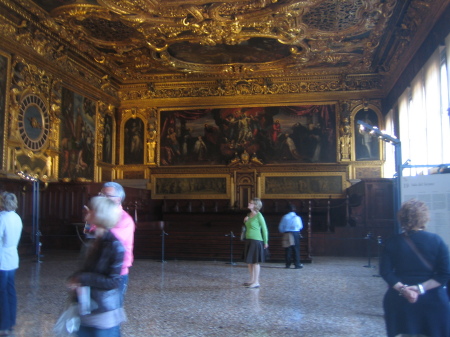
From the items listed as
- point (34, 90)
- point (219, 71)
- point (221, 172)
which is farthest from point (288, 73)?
point (34, 90)

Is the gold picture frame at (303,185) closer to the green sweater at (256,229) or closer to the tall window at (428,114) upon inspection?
the tall window at (428,114)

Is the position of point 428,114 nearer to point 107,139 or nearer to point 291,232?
point 291,232

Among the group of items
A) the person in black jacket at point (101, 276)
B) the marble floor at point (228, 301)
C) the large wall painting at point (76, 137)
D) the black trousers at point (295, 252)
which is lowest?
the marble floor at point (228, 301)

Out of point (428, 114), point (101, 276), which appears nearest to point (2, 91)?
point (101, 276)

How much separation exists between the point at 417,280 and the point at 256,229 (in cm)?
537

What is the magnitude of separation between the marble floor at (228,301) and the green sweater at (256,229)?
960mm

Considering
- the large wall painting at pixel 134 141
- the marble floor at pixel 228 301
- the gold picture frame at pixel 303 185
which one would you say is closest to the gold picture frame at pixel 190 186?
the large wall painting at pixel 134 141

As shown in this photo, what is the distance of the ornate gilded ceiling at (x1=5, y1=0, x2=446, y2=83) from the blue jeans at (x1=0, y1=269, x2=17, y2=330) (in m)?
11.1

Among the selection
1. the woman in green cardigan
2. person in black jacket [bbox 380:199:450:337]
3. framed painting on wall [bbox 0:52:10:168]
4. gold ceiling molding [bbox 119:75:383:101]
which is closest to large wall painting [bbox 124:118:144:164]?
gold ceiling molding [bbox 119:75:383:101]

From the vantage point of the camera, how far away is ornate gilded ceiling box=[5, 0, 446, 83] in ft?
47.4

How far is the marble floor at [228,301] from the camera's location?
18.5 ft

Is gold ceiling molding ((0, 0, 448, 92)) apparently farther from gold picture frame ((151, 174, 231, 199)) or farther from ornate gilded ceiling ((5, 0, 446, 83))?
gold picture frame ((151, 174, 231, 199))

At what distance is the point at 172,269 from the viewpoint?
1117cm

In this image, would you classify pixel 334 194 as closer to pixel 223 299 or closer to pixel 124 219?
pixel 223 299
